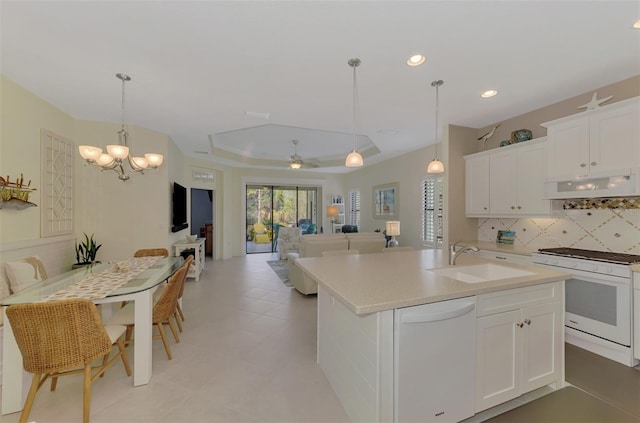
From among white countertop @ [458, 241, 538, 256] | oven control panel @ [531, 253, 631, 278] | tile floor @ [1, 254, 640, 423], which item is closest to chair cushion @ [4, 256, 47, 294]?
tile floor @ [1, 254, 640, 423]

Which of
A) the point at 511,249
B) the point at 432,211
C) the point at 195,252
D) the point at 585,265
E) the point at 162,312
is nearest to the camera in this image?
the point at 162,312

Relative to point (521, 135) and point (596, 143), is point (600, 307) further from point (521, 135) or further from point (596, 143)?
point (521, 135)

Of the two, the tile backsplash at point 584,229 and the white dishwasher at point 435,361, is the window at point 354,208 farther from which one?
the white dishwasher at point 435,361

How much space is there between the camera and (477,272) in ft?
7.76

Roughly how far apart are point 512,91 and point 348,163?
2184 millimetres

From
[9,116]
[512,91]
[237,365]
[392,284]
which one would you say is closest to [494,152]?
[512,91]

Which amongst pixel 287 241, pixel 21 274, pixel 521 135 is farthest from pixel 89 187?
pixel 521 135

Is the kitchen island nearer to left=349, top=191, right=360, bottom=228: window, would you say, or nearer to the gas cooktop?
the gas cooktop

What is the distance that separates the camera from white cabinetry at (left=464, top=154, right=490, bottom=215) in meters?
3.96

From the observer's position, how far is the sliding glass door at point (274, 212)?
28.7ft

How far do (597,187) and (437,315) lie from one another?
2708 millimetres

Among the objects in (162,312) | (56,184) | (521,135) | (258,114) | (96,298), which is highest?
(258,114)

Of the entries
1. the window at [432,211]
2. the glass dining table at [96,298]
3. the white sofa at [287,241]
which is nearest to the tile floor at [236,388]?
the glass dining table at [96,298]

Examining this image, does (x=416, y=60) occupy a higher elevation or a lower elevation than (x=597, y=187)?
higher
